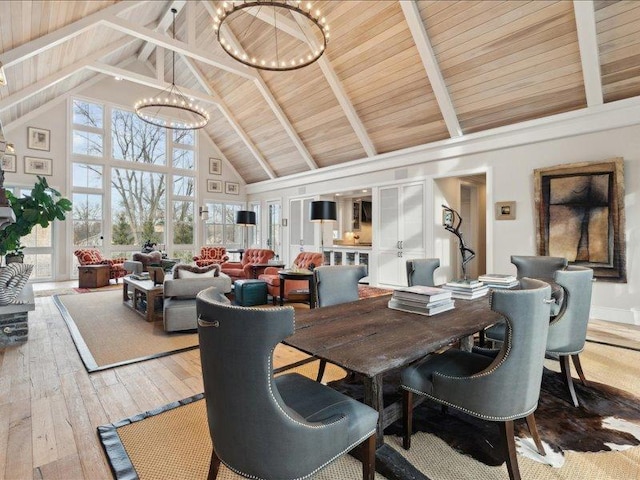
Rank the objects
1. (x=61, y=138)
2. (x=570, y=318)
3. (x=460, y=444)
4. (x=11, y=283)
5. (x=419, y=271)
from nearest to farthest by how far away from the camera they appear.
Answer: (x=460, y=444) < (x=570, y=318) < (x=419, y=271) < (x=11, y=283) < (x=61, y=138)

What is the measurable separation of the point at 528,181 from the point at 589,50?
1.81 meters

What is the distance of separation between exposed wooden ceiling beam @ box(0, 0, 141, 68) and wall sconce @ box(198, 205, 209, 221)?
17.9 ft

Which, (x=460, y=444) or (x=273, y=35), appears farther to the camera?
(x=273, y=35)

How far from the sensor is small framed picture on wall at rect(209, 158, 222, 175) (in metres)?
10.6

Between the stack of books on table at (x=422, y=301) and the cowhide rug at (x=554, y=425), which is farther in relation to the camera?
the stack of books on table at (x=422, y=301)

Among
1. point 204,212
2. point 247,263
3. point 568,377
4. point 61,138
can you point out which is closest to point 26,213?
point 247,263

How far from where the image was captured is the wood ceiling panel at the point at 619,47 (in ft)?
12.1

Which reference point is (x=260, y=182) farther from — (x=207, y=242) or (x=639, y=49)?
(x=639, y=49)

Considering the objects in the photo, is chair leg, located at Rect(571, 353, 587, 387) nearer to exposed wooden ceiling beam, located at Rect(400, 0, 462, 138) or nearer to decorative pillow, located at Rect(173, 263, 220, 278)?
decorative pillow, located at Rect(173, 263, 220, 278)

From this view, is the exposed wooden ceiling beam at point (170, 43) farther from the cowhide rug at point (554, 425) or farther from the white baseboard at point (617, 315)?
the white baseboard at point (617, 315)

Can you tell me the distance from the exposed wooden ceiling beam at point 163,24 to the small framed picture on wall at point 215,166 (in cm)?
321

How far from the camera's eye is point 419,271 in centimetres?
301

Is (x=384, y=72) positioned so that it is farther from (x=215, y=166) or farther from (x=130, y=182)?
(x=130, y=182)

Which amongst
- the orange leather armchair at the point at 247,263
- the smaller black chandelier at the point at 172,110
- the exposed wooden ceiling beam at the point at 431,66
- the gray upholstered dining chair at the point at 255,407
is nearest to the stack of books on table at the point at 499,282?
the gray upholstered dining chair at the point at 255,407
